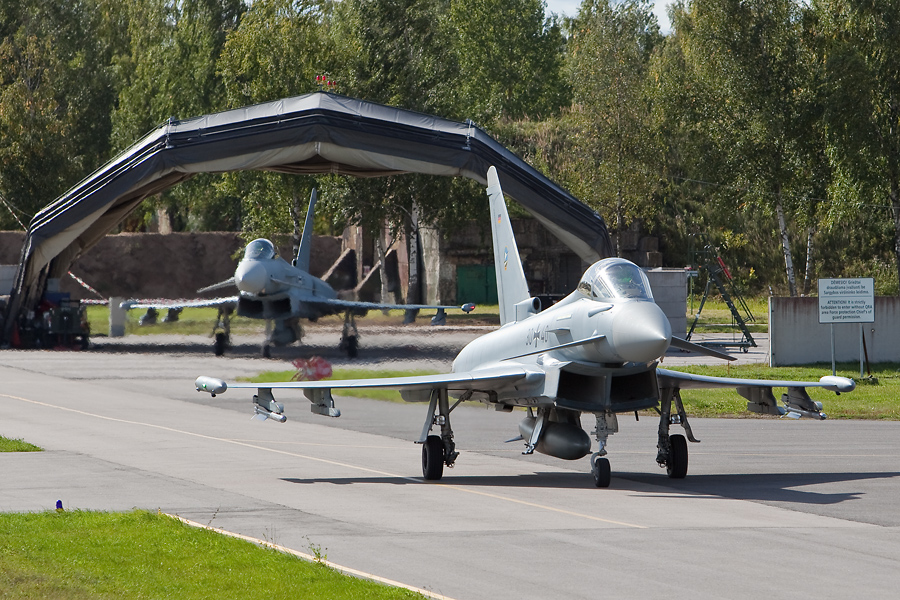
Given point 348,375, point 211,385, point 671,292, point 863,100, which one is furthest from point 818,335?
point 211,385

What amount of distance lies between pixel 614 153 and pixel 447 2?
32.8 meters

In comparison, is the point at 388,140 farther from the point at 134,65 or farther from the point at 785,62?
the point at 134,65

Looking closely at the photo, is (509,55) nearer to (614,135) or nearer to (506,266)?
(614,135)

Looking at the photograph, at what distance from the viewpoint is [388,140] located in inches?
A: 1183

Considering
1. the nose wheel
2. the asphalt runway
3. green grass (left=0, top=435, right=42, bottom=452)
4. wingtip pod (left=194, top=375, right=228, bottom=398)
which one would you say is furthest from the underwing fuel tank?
green grass (left=0, top=435, right=42, bottom=452)

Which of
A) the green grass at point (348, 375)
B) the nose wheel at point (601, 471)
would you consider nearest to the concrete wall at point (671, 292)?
the green grass at point (348, 375)

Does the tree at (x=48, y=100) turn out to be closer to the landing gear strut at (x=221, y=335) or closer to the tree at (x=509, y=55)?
the landing gear strut at (x=221, y=335)

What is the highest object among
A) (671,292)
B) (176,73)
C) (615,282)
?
(176,73)

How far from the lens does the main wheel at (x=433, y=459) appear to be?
1441cm

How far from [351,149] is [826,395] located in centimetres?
1420

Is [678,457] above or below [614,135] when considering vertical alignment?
below

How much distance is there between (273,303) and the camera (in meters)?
33.3

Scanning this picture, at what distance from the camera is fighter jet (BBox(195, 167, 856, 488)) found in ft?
41.9

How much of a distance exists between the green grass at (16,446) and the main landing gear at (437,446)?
6126 mm
